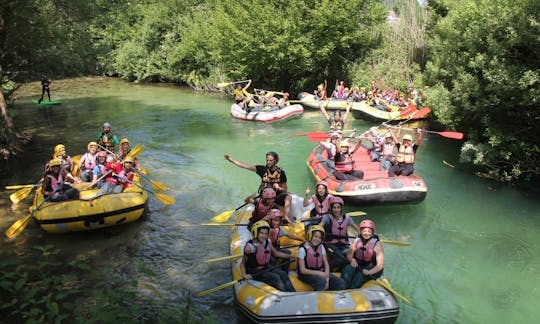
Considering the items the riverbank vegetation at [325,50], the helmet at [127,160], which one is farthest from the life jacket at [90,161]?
the riverbank vegetation at [325,50]

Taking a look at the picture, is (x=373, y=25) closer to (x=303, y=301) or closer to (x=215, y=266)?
(x=215, y=266)

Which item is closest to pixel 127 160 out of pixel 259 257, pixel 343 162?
pixel 259 257

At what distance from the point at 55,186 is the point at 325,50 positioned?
13518mm

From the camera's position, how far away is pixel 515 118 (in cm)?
1001

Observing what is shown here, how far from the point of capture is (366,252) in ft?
17.7

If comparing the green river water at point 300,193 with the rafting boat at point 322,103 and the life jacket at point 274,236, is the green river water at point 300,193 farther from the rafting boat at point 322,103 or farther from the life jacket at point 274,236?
the rafting boat at point 322,103

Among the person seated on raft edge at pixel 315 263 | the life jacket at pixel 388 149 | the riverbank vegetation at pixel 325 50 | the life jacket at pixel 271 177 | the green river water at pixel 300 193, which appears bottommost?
the green river water at pixel 300 193

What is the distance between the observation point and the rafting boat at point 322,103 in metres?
18.0

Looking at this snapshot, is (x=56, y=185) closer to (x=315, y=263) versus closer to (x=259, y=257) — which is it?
(x=259, y=257)

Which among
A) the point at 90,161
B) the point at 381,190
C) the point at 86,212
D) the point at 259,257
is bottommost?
the point at 86,212

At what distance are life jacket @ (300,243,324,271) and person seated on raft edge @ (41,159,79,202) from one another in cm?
443

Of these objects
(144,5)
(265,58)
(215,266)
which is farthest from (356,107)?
(144,5)

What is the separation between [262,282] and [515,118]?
7.68 meters

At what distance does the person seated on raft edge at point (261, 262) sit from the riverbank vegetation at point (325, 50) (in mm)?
6444
